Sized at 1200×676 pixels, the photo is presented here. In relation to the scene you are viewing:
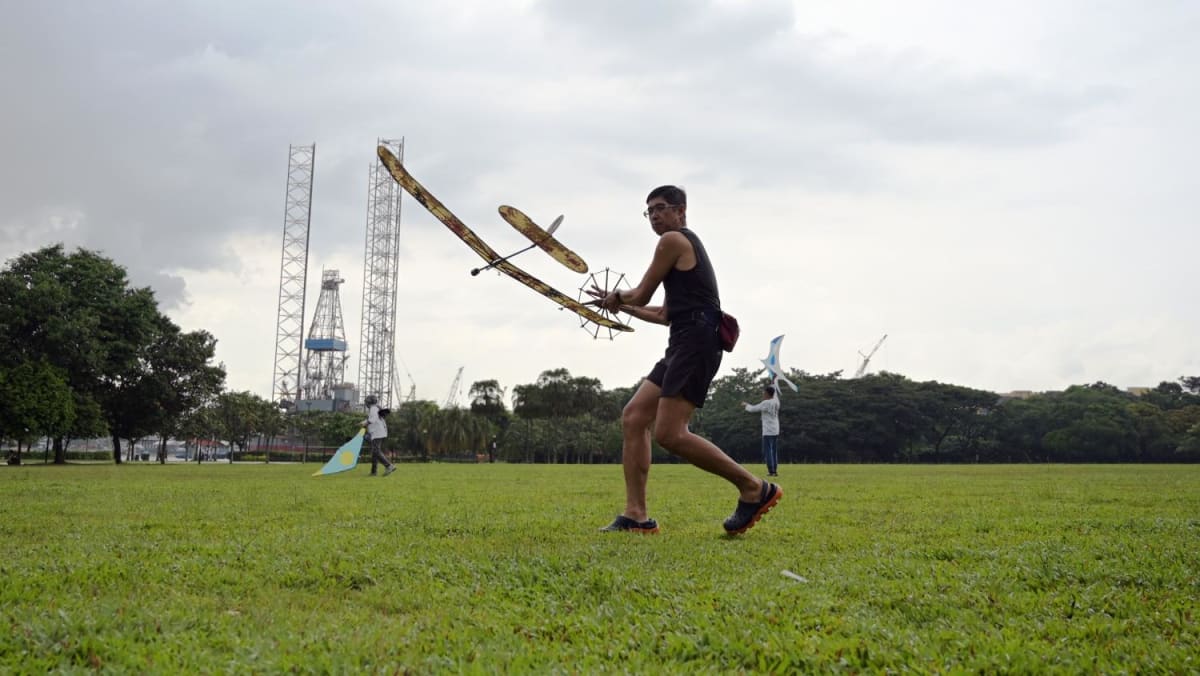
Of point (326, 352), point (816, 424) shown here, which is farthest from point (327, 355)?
point (816, 424)

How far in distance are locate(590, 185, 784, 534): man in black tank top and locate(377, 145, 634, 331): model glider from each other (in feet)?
1.45

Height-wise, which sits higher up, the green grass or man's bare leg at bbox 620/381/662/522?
man's bare leg at bbox 620/381/662/522

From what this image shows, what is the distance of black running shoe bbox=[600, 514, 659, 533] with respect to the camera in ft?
21.4

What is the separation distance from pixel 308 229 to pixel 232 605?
94855 millimetres

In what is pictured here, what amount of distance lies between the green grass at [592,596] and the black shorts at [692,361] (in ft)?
3.56

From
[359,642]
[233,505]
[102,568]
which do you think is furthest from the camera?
[233,505]

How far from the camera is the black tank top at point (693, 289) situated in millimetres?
6355

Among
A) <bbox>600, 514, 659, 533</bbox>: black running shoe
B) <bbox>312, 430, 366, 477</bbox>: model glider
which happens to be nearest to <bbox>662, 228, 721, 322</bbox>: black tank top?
<bbox>600, 514, 659, 533</bbox>: black running shoe

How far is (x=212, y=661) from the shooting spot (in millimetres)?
2881

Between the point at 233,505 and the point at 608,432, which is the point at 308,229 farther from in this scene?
the point at 233,505

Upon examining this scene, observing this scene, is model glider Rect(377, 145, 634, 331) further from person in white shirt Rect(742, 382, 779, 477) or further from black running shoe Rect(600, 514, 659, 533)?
person in white shirt Rect(742, 382, 779, 477)

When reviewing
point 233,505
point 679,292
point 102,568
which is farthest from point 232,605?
point 233,505

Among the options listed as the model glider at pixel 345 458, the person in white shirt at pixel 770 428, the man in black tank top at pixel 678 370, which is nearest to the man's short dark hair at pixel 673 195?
the man in black tank top at pixel 678 370

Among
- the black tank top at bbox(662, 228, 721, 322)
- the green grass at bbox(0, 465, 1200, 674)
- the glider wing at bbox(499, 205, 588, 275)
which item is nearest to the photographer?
the green grass at bbox(0, 465, 1200, 674)
